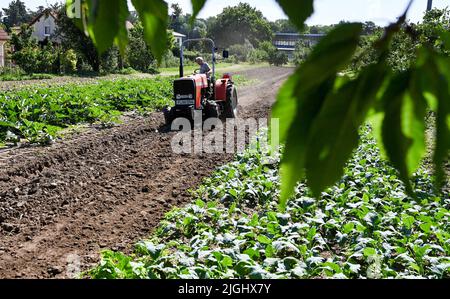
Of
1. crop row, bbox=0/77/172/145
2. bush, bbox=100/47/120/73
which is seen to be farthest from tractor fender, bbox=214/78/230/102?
bush, bbox=100/47/120/73

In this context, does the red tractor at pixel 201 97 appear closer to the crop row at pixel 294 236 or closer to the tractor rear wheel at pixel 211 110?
the tractor rear wheel at pixel 211 110

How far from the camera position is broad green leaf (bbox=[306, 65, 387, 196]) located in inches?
20.0

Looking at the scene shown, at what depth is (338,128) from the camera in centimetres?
51

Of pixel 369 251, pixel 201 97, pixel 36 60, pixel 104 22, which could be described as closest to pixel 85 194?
pixel 369 251

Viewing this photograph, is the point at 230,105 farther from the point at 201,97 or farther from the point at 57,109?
the point at 57,109

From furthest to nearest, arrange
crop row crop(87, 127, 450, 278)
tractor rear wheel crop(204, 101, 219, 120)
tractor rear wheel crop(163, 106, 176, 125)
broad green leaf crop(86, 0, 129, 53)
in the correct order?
tractor rear wheel crop(163, 106, 176, 125) < tractor rear wheel crop(204, 101, 219, 120) < crop row crop(87, 127, 450, 278) < broad green leaf crop(86, 0, 129, 53)

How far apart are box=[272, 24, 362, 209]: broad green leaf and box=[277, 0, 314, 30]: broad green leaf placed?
66 millimetres

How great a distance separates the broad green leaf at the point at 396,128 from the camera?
519mm

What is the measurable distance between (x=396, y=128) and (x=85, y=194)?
635 cm

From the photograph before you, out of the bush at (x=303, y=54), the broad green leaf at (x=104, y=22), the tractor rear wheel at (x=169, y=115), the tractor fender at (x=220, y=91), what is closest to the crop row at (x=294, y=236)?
the bush at (x=303, y=54)

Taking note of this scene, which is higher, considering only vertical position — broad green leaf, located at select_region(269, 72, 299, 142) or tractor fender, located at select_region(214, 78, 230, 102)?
broad green leaf, located at select_region(269, 72, 299, 142)

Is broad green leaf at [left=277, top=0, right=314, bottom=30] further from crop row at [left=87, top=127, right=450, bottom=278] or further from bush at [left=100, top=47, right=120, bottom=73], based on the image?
bush at [left=100, top=47, right=120, bottom=73]
